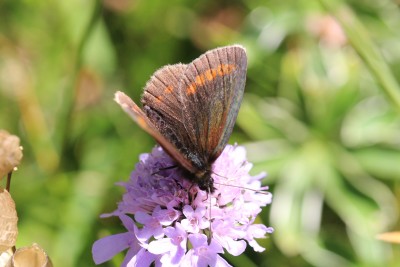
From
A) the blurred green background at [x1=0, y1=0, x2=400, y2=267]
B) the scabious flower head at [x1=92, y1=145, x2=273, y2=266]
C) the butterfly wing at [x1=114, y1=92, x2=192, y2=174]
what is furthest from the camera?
the blurred green background at [x1=0, y1=0, x2=400, y2=267]

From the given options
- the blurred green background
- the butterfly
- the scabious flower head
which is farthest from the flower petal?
the blurred green background

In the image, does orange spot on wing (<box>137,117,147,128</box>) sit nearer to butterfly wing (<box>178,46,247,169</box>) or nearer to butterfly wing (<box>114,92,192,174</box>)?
butterfly wing (<box>114,92,192,174</box>)

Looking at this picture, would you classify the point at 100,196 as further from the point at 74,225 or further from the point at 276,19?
the point at 276,19

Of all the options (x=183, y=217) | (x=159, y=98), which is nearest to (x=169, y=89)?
(x=159, y=98)

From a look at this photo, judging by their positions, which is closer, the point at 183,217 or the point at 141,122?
the point at 141,122

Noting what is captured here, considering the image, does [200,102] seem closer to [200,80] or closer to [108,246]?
[200,80]

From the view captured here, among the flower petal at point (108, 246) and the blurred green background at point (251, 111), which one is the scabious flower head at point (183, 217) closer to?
the flower petal at point (108, 246)

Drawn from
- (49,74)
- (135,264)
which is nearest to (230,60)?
(135,264)
